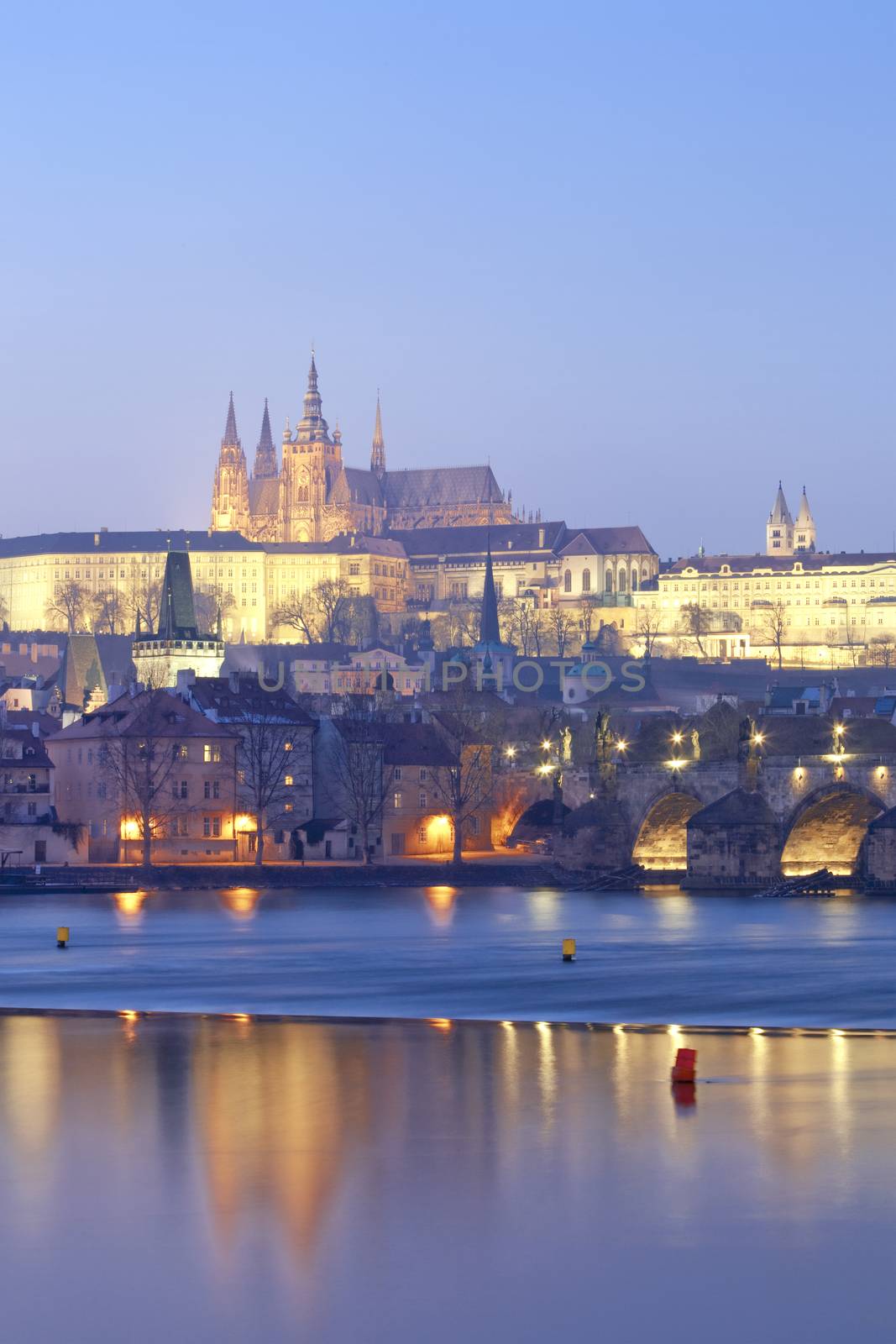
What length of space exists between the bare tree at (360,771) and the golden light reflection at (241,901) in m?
6.07

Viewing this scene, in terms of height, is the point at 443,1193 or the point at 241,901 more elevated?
the point at 241,901

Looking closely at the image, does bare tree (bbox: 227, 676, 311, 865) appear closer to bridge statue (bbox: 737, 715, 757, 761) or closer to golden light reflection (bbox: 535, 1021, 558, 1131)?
bridge statue (bbox: 737, 715, 757, 761)

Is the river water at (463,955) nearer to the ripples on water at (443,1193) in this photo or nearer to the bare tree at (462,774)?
the bare tree at (462,774)

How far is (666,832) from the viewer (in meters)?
88.1

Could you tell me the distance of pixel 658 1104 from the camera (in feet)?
A: 105

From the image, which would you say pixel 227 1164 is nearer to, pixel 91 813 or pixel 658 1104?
pixel 658 1104

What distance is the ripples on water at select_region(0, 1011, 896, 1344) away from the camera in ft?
73.6

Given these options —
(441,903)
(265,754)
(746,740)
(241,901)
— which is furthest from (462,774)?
(241,901)

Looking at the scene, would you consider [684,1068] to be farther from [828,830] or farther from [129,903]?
[828,830]

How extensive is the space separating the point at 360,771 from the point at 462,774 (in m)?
7.35

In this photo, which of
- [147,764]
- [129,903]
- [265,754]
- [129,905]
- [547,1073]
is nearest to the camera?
[547,1073]

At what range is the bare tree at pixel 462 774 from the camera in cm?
8638

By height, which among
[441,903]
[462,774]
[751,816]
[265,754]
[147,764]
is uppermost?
[265,754]

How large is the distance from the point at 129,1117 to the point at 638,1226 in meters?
8.54
